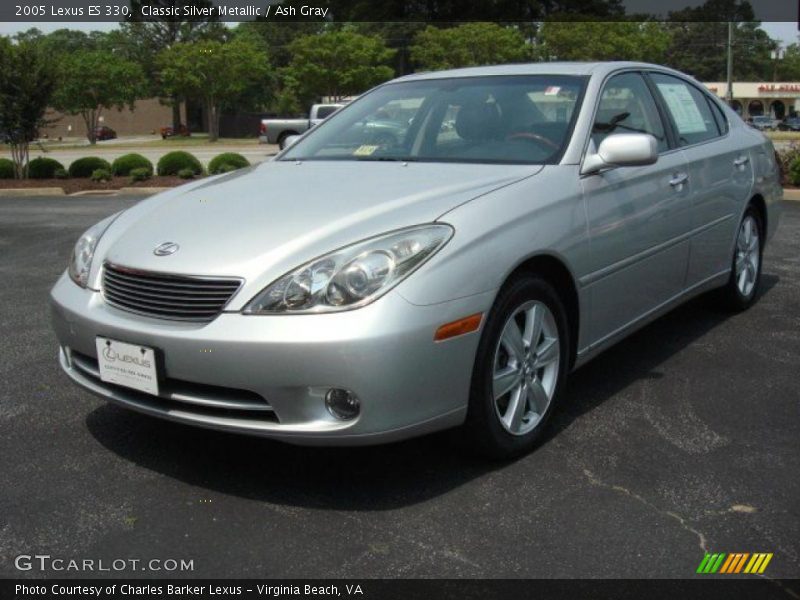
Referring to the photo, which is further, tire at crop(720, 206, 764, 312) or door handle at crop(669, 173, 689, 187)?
tire at crop(720, 206, 764, 312)

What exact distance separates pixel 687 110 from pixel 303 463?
10.4ft

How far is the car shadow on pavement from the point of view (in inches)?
127

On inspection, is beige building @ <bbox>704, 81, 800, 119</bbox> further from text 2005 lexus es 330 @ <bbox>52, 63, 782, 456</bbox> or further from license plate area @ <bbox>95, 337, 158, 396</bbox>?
license plate area @ <bbox>95, 337, 158, 396</bbox>

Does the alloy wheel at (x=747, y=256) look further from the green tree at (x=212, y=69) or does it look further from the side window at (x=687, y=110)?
the green tree at (x=212, y=69)

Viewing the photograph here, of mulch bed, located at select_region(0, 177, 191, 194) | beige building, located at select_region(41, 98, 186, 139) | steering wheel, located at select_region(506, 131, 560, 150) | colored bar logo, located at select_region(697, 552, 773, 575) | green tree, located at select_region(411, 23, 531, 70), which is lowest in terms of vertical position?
colored bar logo, located at select_region(697, 552, 773, 575)

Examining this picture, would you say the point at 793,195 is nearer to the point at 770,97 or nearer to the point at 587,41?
the point at 587,41

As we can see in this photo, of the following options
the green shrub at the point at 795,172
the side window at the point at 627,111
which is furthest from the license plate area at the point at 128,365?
the green shrub at the point at 795,172

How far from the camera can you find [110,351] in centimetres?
320


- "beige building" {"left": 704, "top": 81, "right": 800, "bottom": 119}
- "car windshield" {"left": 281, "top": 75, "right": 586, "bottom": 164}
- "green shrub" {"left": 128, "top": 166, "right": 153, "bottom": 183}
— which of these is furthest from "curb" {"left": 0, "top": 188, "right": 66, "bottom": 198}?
"beige building" {"left": 704, "top": 81, "right": 800, "bottom": 119}

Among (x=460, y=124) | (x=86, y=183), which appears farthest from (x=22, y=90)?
(x=460, y=124)

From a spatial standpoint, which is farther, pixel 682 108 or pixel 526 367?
pixel 682 108

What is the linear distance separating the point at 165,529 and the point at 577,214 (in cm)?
205

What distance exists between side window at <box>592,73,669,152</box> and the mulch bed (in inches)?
478

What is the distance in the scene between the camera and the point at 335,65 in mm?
52531
